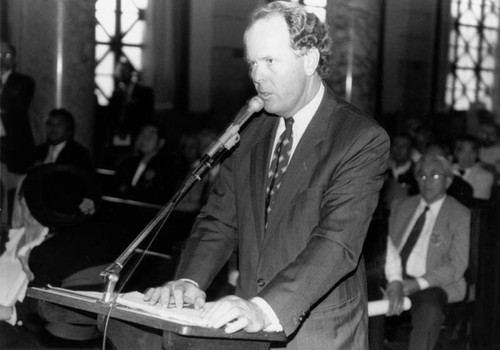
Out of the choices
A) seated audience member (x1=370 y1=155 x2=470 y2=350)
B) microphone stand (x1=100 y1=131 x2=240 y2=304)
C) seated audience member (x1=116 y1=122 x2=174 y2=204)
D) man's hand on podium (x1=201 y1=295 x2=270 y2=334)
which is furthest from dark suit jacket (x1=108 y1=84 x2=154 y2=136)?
man's hand on podium (x1=201 y1=295 x2=270 y2=334)

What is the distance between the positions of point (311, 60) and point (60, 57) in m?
6.16

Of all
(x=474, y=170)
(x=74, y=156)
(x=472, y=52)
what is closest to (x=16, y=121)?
(x=74, y=156)

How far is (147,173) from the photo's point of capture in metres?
7.15

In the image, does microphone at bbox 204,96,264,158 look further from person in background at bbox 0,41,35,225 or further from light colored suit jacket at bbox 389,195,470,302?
person in background at bbox 0,41,35,225

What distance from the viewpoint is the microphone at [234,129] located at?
2111 mm

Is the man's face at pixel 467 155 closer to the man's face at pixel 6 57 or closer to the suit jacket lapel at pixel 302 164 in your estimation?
the man's face at pixel 6 57

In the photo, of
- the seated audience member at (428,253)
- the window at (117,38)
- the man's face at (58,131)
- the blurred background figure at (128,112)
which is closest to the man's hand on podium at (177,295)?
the seated audience member at (428,253)

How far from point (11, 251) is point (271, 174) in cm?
321

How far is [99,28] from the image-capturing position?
37.1 ft

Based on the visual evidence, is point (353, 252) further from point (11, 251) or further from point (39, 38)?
point (39, 38)

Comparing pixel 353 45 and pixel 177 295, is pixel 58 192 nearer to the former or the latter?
pixel 353 45

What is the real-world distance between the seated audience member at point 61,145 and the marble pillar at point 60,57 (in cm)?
119

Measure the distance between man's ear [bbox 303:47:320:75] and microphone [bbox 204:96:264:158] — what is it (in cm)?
16

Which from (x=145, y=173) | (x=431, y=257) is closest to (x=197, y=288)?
(x=431, y=257)
